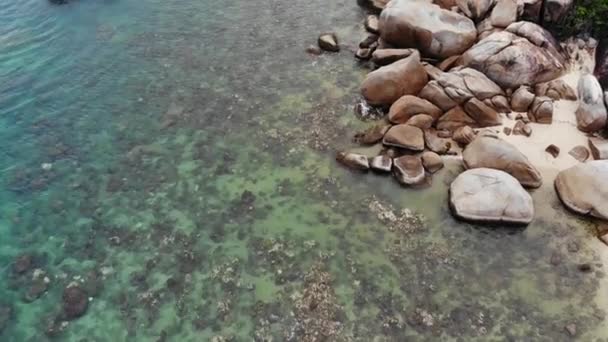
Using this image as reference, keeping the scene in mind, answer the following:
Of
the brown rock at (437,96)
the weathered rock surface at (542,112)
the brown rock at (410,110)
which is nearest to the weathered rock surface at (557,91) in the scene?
the weathered rock surface at (542,112)

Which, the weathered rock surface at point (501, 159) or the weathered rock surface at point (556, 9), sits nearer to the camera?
the weathered rock surface at point (501, 159)

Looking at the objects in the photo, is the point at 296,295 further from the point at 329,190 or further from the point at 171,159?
the point at 171,159

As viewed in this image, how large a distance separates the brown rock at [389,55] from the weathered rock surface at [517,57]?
228 centimetres

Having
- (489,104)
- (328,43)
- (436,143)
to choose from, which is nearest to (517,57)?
(489,104)

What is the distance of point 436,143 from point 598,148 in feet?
17.0

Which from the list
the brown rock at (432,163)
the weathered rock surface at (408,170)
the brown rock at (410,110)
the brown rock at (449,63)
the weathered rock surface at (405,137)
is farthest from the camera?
the brown rock at (449,63)

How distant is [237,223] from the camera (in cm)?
1526

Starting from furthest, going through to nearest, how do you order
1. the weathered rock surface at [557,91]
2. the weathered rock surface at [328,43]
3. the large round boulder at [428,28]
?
the weathered rock surface at [328,43] < the large round boulder at [428,28] < the weathered rock surface at [557,91]

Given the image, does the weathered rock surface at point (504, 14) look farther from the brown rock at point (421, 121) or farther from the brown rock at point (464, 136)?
the brown rock at point (421, 121)

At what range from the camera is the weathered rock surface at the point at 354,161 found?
1662cm

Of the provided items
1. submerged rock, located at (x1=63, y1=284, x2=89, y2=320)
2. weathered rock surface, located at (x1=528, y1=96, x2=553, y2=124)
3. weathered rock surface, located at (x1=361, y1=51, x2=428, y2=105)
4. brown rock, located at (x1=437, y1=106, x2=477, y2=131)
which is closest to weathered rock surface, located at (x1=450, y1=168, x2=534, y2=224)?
brown rock, located at (x1=437, y1=106, x2=477, y2=131)

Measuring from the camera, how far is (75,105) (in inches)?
787

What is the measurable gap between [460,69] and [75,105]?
15.6m

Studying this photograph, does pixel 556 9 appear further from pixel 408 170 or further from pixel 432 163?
pixel 408 170
